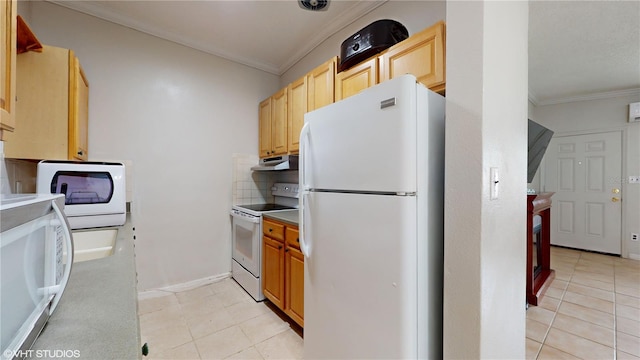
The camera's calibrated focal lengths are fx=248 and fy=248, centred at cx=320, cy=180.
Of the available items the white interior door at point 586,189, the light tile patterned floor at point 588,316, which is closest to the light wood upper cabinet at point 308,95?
the light tile patterned floor at point 588,316

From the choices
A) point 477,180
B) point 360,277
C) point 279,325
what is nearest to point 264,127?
point 279,325

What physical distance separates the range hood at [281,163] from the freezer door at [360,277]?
1121 millimetres

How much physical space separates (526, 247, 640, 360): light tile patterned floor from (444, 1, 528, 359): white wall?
1.27m

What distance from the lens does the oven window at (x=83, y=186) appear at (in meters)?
1.64

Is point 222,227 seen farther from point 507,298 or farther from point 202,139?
point 507,298

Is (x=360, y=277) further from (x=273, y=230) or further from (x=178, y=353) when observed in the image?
(x=178, y=353)

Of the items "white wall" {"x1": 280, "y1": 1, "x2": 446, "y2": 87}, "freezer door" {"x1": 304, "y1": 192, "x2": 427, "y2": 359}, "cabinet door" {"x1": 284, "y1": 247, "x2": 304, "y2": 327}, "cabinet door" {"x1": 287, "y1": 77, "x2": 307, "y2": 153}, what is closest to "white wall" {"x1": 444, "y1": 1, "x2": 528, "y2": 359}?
"freezer door" {"x1": 304, "y1": 192, "x2": 427, "y2": 359}

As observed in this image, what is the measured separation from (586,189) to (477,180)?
5136mm

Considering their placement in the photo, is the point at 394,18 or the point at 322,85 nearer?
the point at 394,18

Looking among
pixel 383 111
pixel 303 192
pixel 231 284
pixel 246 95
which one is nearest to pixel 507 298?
pixel 383 111

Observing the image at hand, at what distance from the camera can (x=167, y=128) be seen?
2.63 metres

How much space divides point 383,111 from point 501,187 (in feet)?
1.98

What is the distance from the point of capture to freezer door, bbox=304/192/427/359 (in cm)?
101

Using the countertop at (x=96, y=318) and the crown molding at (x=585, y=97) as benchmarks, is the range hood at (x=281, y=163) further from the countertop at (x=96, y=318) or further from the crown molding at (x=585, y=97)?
the crown molding at (x=585, y=97)
